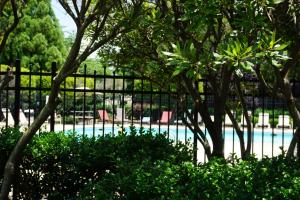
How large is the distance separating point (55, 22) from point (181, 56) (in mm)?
42783

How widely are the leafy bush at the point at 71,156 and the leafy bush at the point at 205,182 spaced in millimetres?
668

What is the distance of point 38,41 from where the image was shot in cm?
4166

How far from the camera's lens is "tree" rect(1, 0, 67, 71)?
4019cm

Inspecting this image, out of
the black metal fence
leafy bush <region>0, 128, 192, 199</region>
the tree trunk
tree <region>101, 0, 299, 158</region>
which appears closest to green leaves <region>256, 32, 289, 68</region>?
tree <region>101, 0, 299, 158</region>

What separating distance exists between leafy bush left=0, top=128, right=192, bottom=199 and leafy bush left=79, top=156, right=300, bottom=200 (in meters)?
0.67

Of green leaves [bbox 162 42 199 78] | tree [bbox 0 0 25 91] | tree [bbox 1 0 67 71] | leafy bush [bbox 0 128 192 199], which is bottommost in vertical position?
leafy bush [bbox 0 128 192 199]

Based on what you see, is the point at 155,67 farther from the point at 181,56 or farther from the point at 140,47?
the point at 181,56

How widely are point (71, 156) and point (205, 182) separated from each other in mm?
2013

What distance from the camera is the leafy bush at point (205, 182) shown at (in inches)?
142

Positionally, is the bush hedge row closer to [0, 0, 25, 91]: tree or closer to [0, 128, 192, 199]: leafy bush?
[0, 128, 192, 199]: leafy bush

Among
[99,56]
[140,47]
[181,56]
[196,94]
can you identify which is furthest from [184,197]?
[99,56]

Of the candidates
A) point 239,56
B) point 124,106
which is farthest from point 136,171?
point 124,106

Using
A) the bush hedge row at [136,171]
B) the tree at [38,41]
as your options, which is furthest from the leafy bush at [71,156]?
the tree at [38,41]

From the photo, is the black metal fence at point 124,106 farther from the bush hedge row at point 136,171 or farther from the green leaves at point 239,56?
the green leaves at point 239,56
